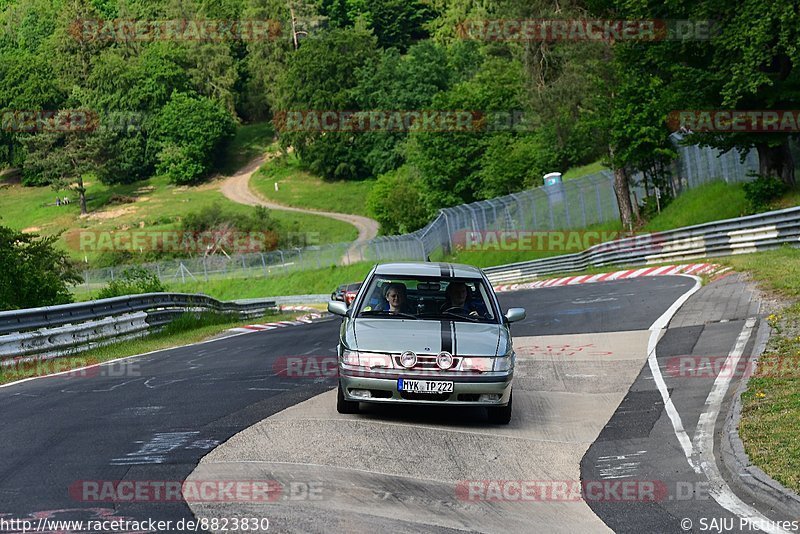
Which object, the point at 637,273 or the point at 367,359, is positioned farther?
the point at 637,273

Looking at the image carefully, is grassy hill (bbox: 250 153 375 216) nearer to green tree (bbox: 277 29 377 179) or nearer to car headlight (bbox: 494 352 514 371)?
green tree (bbox: 277 29 377 179)

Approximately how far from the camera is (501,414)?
10.4 m

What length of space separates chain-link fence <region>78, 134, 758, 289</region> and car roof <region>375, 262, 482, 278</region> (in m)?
22.2

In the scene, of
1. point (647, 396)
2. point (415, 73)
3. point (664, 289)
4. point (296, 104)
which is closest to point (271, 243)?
point (415, 73)

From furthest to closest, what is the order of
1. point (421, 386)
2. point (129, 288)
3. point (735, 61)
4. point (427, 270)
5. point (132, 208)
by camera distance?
point (132, 208) < point (129, 288) < point (735, 61) < point (427, 270) < point (421, 386)

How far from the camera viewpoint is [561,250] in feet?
157

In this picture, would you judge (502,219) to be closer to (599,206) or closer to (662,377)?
(599,206)

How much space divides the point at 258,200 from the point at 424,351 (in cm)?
10920

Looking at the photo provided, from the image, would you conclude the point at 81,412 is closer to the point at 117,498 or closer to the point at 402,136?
the point at 117,498

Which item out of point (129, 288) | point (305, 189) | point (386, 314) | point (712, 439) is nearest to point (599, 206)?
point (129, 288)

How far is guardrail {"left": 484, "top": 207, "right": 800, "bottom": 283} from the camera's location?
89.8 feet

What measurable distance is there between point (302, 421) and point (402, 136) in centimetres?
10671

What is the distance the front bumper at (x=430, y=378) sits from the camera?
991cm

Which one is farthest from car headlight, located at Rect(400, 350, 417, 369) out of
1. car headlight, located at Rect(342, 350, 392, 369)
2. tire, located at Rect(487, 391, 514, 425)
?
tire, located at Rect(487, 391, 514, 425)
